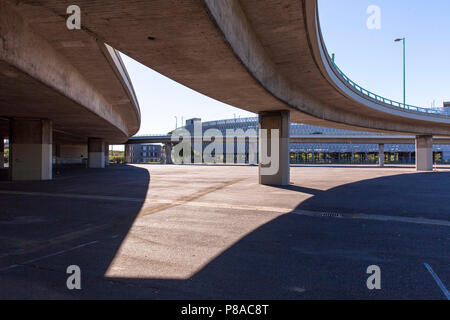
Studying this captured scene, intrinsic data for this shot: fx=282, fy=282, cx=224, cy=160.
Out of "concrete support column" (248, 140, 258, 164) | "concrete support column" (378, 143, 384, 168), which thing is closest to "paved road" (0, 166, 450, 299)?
"concrete support column" (378, 143, 384, 168)

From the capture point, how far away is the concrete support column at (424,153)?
3809 cm

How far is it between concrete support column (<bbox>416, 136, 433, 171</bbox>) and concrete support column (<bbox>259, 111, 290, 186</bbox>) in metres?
30.1

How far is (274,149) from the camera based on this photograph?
18609 mm

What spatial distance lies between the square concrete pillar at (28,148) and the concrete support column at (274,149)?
17.3 metres

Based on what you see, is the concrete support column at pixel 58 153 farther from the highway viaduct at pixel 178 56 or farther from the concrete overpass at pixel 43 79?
the highway viaduct at pixel 178 56

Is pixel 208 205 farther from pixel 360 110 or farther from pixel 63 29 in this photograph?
pixel 360 110

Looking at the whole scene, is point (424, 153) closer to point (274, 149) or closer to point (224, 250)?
point (274, 149)

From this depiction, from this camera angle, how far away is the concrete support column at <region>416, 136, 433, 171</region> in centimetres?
3809

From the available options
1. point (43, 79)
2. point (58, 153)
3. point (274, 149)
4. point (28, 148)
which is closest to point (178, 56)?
point (43, 79)

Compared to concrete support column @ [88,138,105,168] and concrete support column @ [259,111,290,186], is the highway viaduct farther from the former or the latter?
concrete support column @ [88,138,105,168]

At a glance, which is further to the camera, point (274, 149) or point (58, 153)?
point (58, 153)

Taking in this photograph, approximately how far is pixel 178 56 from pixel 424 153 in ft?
136

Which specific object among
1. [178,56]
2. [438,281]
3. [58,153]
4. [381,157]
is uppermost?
[178,56]
